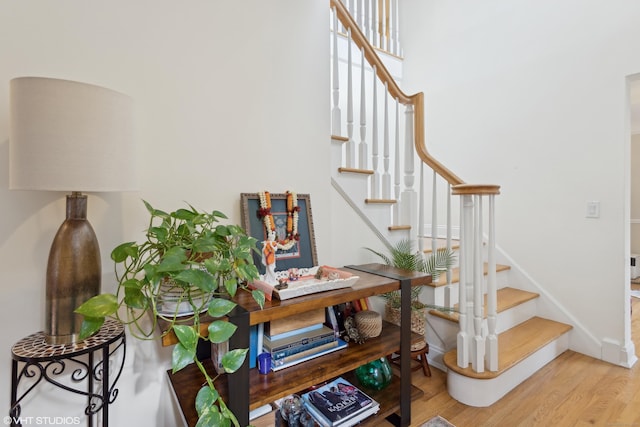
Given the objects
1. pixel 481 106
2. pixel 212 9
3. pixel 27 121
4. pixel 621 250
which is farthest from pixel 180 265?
pixel 481 106

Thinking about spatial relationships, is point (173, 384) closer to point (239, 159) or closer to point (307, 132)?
point (239, 159)

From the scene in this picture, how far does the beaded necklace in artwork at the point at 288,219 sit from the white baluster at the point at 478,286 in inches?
38.1

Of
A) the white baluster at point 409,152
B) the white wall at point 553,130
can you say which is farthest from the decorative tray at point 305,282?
the white wall at point 553,130

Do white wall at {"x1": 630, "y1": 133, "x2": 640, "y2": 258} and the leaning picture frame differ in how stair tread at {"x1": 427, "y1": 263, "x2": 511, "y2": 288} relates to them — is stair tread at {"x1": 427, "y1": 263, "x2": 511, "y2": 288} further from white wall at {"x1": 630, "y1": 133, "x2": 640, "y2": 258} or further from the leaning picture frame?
white wall at {"x1": 630, "y1": 133, "x2": 640, "y2": 258}

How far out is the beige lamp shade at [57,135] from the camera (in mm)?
811

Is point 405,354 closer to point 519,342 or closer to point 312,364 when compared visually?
point 312,364

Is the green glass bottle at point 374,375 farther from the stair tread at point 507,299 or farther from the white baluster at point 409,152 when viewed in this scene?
the white baluster at point 409,152

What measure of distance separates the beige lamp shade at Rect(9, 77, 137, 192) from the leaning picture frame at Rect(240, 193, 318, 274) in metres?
0.60

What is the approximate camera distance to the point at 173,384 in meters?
1.20

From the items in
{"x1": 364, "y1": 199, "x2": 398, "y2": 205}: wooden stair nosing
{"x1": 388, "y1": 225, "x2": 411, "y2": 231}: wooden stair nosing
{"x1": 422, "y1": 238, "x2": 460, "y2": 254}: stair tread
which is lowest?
{"x1": 422, "y1": 238, "x2": 460, "y2": 254}: stair tread

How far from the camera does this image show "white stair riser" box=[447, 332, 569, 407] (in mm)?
1661

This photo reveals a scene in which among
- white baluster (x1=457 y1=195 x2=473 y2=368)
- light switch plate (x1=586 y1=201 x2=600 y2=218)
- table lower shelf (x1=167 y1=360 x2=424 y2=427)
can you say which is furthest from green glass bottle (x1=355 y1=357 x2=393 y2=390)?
light switch plate (x1=586 y1=201 x2=600 y2=218)

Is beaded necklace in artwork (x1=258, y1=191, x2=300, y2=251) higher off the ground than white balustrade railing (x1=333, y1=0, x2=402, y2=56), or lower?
lower

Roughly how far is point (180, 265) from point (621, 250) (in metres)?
2.70
